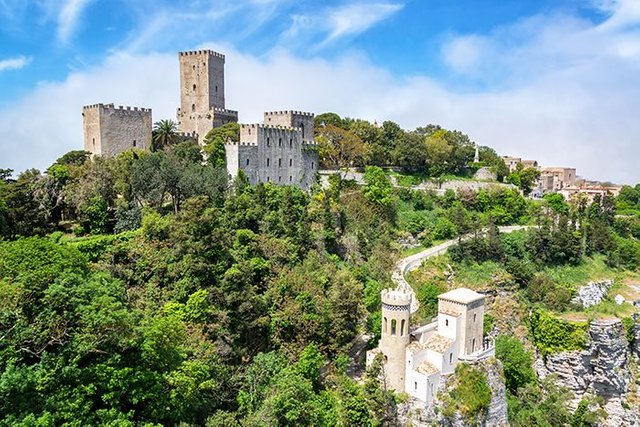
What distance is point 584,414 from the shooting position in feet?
97.3

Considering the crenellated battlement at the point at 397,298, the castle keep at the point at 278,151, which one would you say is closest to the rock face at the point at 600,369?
the crenellated battlement at the point at 397,298

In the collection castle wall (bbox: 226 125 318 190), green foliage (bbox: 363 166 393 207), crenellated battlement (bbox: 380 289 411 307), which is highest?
castle wall (bbox: 226 125 318 190)

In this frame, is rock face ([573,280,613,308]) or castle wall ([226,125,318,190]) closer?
castle wall ([226,125,318,190])

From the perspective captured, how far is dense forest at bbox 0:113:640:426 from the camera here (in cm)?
1498

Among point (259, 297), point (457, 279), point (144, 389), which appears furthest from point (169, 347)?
point (457, 279)

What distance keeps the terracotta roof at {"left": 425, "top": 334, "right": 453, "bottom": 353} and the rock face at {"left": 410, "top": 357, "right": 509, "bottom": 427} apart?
155 cm

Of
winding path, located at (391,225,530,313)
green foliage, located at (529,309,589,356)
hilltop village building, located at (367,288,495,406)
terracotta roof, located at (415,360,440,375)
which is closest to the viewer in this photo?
terracotta roof, located at (415,360,440,375)

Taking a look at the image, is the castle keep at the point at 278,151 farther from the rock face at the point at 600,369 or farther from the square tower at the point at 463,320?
the rock face at the point at 600,369

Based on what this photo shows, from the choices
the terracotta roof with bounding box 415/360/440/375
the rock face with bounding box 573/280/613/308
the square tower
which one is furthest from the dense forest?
the square tower

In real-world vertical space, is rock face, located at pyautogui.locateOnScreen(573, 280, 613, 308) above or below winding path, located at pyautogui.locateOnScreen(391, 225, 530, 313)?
below

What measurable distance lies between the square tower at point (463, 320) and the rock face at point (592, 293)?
17652 mm

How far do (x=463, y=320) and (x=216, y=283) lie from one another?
1279 centimetres

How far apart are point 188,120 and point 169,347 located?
93.5 ft

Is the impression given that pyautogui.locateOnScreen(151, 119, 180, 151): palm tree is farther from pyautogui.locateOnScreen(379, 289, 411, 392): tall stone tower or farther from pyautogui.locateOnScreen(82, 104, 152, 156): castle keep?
pyautogui.locateOnScreen(379, 289, 411, 392): tall stone tower
